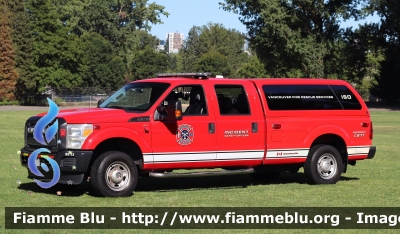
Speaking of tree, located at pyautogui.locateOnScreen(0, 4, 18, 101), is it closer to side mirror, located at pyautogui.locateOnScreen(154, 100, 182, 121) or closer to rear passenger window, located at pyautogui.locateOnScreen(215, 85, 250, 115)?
rear passenger window, located at pyautogui.locateOnScreen(215, 85, 250, 115)

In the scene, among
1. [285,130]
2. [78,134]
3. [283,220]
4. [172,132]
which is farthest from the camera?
[285,130]

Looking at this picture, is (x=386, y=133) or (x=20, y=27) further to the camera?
(x=20, y=27)

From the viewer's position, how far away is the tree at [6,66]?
90688 millimetres

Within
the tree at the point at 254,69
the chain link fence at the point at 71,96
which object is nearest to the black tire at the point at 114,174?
the chain link fence at the point at 71,96

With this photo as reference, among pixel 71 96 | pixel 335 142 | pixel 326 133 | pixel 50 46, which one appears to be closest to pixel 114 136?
pixel 326 133

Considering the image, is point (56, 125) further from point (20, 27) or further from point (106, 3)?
point (106, 3)

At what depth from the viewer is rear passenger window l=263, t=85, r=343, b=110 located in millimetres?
14336

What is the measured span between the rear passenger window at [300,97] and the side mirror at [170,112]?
2114 mm

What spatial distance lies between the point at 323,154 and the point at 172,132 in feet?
10.9

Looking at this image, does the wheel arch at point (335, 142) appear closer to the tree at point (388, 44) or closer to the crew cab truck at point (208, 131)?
the crew cab truck at point (208, 131)

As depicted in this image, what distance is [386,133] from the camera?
33.9 metres

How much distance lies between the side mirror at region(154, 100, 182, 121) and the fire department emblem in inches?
8.9

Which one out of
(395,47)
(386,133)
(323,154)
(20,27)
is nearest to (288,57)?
(395,47)

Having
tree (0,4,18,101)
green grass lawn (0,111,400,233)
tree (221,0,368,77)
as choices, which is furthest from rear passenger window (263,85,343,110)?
tree (0,4,18,101)
